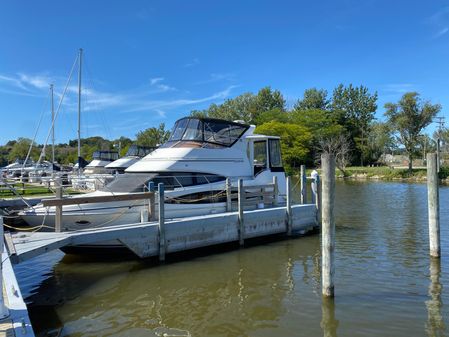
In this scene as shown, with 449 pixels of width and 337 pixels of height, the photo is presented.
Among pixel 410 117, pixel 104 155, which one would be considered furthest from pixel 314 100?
pixel 104 155

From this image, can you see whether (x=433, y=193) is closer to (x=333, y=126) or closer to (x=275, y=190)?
(x=275, y=190)

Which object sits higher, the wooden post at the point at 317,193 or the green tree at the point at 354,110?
the green tree at the point at 354,110

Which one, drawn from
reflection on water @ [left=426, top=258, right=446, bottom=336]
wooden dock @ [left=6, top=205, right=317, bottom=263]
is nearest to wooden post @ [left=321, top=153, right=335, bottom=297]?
reflection on water @ [left=426, top=258, right=446, bottom=336]

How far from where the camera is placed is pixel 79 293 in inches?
349

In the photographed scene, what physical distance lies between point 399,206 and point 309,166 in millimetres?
52186

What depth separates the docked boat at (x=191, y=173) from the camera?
11.2 meters

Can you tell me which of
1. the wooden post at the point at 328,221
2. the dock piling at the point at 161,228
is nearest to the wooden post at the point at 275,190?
the dock piling at the point at 161,228

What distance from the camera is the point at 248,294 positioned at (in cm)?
881

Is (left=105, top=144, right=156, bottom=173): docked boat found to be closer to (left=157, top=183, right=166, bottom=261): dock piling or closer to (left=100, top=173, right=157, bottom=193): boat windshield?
(left=100, top=173, right=157, bottom=193): boat windshield

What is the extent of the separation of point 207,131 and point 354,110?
3109 inches

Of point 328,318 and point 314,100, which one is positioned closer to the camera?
point 328,318

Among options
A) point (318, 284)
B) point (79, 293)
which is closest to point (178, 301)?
point (79, 293)

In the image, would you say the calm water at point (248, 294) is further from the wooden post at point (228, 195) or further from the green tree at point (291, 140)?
the green tree at point (291, 140)

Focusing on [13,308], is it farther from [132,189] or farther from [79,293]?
[132,189]
